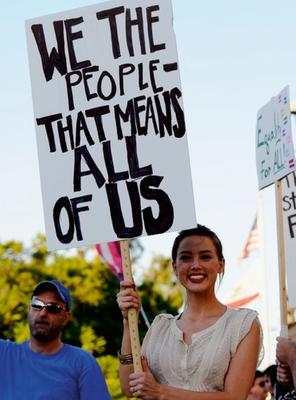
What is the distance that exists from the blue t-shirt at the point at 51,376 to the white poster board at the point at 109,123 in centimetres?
60

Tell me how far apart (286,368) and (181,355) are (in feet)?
2.40

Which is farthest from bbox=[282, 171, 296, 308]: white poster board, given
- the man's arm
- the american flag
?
the american flag

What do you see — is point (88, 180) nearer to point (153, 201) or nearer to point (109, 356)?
point (153, 201)

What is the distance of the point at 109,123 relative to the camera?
545 centimetres

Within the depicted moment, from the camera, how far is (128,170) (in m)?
5.36

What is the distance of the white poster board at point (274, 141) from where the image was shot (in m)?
6.41

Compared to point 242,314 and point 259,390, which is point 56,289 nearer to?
point 242,314

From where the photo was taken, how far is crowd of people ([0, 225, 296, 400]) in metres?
4.95

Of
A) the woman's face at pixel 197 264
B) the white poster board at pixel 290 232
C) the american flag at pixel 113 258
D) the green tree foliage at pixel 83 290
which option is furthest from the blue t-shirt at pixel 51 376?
the green tree foliage at pixel 83 290

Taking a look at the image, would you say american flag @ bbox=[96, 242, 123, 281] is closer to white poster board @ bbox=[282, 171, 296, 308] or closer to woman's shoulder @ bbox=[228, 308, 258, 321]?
white poster board @ bbox=[282, 171, 296, 308]

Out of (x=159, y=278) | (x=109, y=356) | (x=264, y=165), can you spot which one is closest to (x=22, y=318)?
(x=109, y=356)

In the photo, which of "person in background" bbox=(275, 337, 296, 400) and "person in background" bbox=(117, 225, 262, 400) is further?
"person in background" bbox=(275, 337, 296, 400)

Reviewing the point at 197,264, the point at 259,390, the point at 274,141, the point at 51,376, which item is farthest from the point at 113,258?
the point at 197,264

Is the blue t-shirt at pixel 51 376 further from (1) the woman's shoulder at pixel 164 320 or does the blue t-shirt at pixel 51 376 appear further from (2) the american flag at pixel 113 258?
(2) the american flag at pixel 113 258
